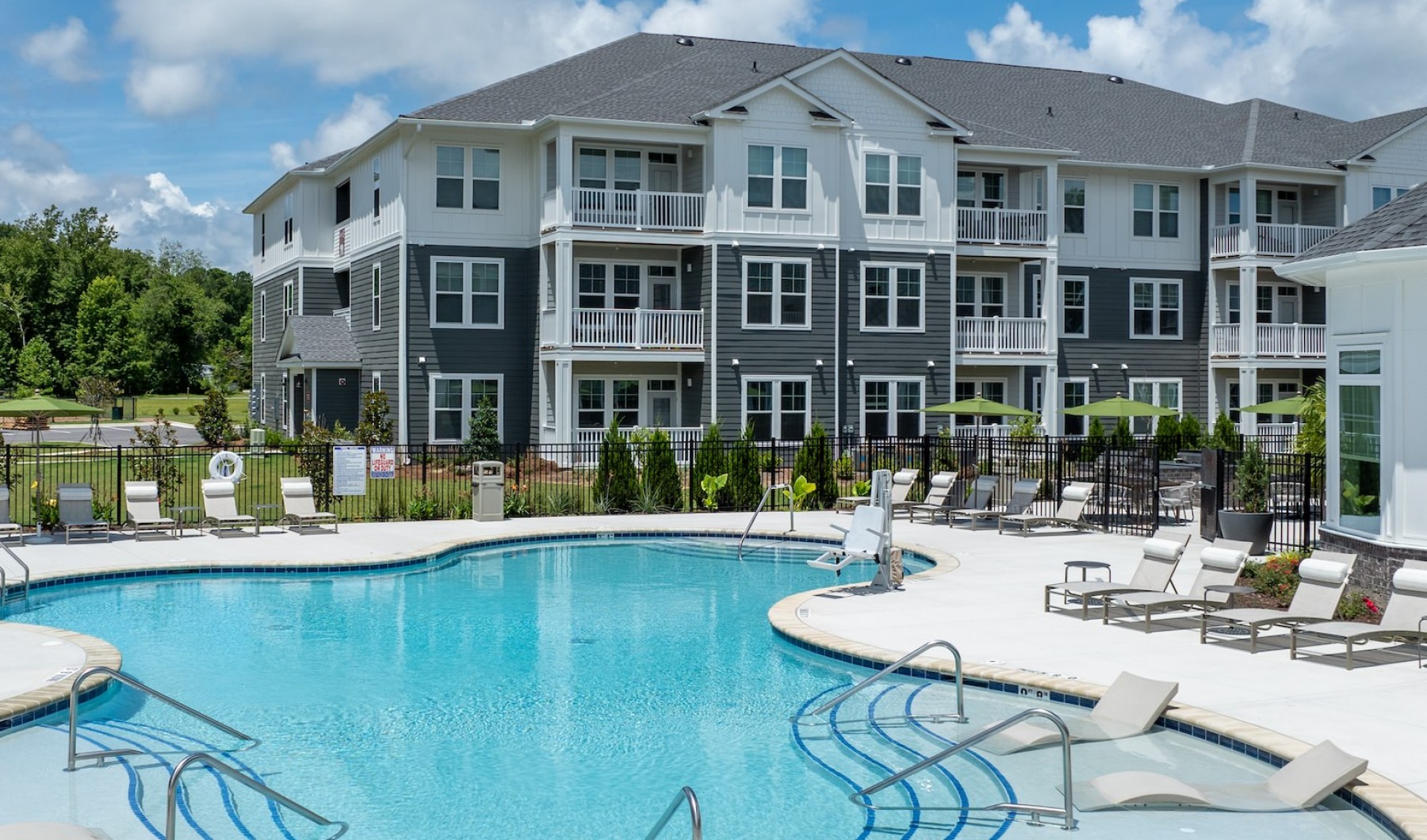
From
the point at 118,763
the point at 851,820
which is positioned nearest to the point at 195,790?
the point at 118,763

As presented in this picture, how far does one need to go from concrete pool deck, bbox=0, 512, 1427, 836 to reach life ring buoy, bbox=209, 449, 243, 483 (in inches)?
48.3

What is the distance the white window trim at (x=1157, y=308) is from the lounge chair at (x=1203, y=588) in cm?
2668

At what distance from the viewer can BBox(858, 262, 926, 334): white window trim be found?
115 feet

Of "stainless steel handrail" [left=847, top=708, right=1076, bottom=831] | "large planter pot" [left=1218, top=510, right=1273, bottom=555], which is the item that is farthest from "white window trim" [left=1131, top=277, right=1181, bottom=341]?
"stainless steel handrail" [left=847, top=708, right=1076, bottom=831]

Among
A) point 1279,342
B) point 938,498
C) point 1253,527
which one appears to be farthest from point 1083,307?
point 1253,527

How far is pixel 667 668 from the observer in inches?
518

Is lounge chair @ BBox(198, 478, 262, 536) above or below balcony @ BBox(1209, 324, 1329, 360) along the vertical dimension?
below

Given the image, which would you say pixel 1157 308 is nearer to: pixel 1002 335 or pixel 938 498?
pixel 1002 335

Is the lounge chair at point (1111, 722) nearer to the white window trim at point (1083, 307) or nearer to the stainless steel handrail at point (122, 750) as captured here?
Answer: the stainless steel handrail at point (122, 750)

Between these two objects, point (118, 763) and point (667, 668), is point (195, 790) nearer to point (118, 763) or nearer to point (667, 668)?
point (118, 763)

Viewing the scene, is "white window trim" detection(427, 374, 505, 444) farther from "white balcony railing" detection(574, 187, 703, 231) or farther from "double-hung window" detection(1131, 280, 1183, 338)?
"double-hung window" detection(1131, 280, 1183, 338)

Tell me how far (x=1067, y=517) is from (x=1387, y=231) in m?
9.13

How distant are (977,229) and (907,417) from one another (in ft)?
18.7

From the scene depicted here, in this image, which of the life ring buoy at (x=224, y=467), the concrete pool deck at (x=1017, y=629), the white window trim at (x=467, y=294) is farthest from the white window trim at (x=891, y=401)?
the life ring buoy at (x=224, y=467)
